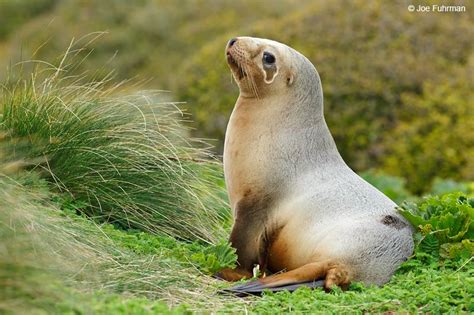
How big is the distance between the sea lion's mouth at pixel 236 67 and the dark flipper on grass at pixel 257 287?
1.65 m

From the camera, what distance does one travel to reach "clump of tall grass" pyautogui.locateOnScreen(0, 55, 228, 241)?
6605mm

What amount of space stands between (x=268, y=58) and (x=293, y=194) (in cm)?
99

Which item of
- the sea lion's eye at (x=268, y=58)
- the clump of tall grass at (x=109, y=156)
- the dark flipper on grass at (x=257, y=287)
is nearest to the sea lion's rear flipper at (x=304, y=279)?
the dark flipper on grass at (x=257, y=287)

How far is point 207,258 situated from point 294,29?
859 cm

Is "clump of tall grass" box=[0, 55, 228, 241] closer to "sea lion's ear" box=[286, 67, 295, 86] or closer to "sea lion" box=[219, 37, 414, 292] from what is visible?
"sea lion" box=[219, 37, 414, 292]

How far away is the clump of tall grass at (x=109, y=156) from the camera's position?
6.61 meters

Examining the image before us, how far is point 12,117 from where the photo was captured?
21.8ft

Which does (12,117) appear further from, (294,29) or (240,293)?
(294,29)

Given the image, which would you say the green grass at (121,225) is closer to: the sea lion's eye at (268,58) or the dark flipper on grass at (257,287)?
the dark flipper on grass at (257,287)

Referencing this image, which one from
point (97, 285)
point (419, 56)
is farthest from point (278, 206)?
point (419, 56)

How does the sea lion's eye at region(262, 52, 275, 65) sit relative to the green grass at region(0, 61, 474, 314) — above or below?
above

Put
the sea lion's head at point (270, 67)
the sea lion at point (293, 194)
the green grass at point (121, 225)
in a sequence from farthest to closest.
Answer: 1. the sea lion's head at point (270, 67)
2. the sea lion at point (293, 194)
3. the green grass at point (121, 225)

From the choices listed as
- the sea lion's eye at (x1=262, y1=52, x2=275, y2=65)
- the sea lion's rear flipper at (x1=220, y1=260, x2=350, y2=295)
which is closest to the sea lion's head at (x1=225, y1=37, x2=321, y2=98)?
the sea lion's eye at (x1=262, y1=52, x2=275, y2=65)

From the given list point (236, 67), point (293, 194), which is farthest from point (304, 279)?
point (236, 67)
